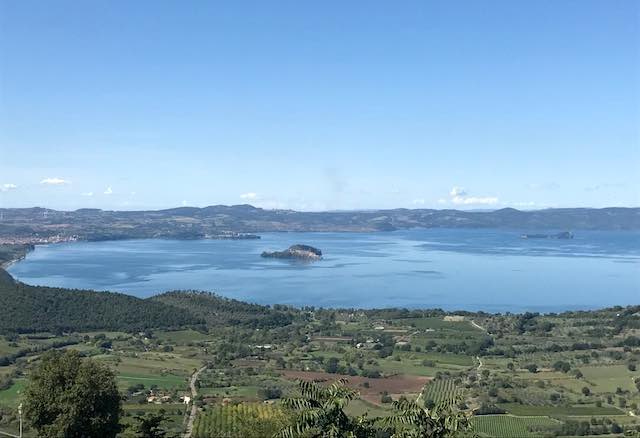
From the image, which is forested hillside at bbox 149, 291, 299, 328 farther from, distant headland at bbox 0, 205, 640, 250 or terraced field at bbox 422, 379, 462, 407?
distant headland at bbox 0, 205, 640, 250

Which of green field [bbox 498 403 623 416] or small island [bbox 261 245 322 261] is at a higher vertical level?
small island [bbox 261 245 322 261]

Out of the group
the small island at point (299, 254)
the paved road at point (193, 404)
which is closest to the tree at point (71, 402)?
the paved road at point (193, 404)

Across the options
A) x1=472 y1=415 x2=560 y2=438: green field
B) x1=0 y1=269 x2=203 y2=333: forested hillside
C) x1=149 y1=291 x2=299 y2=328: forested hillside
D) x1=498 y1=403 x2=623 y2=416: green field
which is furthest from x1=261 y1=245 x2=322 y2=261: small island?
x1=472 y1=415 x2=560 y2=438: green field

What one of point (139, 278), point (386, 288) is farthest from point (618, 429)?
point (139, 278)

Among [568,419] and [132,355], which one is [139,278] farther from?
[568,419]

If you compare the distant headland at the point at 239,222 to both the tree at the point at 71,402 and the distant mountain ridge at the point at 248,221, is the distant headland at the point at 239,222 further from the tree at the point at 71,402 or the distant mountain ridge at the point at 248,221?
the tree at the point at 71,402

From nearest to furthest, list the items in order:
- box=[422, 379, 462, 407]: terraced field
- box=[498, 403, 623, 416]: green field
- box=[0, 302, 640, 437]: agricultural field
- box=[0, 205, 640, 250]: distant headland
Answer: box=[0, 302, 640, 437]: agricultural field, box=[498, 403, 623, 416]: green field, box=[422, 379, 462, 407]: terraced field, box=[0, 205, 640, 250]: distant headland

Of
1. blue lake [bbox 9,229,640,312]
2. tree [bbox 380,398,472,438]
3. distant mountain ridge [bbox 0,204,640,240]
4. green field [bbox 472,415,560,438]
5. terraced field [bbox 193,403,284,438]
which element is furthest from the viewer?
distant mountain ridge [bbox 0,204,640,240]
